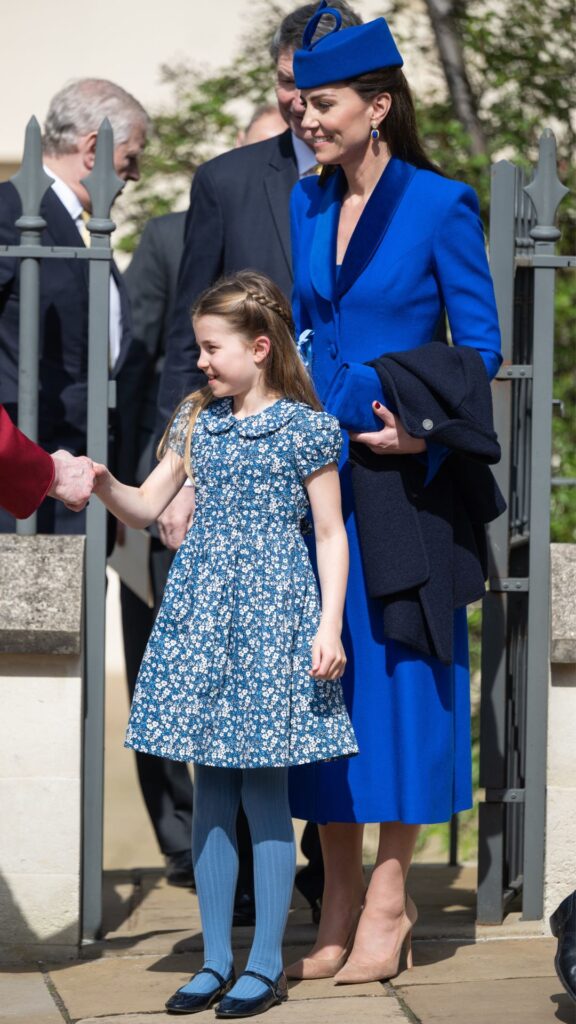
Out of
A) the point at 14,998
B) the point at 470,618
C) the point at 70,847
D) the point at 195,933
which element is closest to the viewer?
the point at 14,998

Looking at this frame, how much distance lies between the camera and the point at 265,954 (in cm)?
344

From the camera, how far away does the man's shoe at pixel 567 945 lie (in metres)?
3.22

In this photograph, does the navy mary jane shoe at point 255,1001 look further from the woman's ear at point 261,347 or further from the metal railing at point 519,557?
the woman's ear at point 261,347

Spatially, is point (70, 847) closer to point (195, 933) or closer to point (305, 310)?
point (195, 933)

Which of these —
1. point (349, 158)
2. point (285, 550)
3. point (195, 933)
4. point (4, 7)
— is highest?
point (4, 7)

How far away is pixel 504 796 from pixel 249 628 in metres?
1.06

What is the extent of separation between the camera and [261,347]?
11.3ft

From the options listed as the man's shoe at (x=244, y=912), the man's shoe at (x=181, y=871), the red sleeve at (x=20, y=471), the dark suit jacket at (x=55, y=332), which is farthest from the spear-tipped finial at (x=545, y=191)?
the man's shoe at (x=181, y=871)

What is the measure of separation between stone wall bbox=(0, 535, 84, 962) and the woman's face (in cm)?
106

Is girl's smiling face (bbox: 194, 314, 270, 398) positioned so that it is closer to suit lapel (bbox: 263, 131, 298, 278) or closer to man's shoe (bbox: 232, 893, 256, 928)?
suit lapel (bbox: 263, 131, 298, 278)

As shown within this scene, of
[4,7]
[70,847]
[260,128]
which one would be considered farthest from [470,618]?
[4,7]

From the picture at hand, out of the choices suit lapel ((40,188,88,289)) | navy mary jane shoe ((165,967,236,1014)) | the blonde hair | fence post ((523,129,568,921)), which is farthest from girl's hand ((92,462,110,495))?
fence post ((523,129,568,921))

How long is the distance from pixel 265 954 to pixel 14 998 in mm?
561

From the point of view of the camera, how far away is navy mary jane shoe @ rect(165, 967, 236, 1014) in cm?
338
